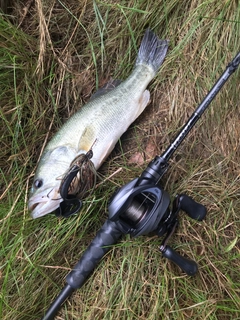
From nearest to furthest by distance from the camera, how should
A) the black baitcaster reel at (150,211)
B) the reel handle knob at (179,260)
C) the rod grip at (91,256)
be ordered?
1. the black baitcaster reel at (150,211)
2. the reel handle knob at (179,260)
3. the rod grip at (91,256)

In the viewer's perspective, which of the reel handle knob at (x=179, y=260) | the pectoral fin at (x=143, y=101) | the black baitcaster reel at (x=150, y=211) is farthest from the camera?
the pectoral fin at (x=143, y=101)

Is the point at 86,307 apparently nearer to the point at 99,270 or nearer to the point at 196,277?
the point at 99,270

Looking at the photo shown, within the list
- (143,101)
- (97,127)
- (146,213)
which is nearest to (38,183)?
(97,127)

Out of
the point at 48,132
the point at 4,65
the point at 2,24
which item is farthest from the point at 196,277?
the point at 2,24

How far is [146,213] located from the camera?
1.97 meters

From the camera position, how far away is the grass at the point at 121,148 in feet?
7.40

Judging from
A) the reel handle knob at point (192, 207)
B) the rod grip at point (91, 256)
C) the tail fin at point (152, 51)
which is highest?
the tail fin at point (152, 51)

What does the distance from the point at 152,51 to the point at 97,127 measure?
652 mm

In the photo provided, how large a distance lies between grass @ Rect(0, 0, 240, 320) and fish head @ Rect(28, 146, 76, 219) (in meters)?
0.17

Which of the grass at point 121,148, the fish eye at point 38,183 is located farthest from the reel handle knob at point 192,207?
the fish eye at point 38,183

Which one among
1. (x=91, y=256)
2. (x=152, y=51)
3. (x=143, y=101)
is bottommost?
(x=91, y=256)

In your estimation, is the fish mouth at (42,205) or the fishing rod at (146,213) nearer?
the fishing rod at (146,213)

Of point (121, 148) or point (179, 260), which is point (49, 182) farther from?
point (179, 260)

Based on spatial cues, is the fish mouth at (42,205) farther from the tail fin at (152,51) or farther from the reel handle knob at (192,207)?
the tail fin at (152,51)
